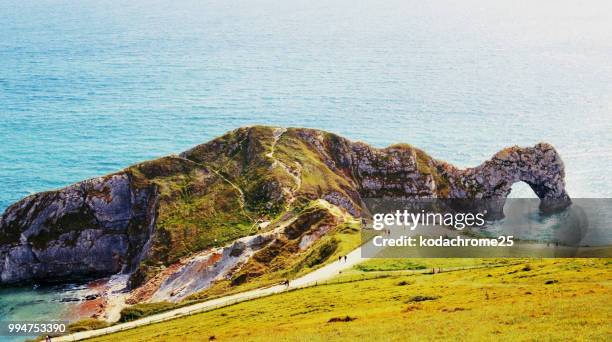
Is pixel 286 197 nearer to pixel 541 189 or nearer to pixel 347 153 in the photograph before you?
pixel 347 153

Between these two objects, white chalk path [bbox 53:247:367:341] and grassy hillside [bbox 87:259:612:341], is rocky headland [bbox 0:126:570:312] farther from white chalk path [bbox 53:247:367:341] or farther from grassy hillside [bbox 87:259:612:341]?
grassy hillside [bbox 87:259:612:341]

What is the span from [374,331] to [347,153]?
102 m

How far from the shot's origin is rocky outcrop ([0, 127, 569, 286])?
420 ft

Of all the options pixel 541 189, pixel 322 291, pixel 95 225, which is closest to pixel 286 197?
pixel 95 225

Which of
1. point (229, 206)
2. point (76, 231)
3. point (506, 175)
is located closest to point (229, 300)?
point (229, 206)

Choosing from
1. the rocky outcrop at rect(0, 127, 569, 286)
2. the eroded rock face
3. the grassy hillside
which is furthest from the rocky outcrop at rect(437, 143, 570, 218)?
the eroded rock face

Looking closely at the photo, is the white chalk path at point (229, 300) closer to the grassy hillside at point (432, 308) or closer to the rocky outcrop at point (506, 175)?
the grassy hillside at point (432, 308)

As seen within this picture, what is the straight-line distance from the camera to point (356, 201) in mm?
145000

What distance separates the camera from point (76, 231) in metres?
132

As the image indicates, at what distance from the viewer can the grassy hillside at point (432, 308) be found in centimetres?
4956

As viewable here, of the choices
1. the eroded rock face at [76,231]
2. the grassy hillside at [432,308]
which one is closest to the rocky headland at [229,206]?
the eroded rock face at [76,231]

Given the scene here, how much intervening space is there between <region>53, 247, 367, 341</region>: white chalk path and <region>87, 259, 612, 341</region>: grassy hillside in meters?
3.37

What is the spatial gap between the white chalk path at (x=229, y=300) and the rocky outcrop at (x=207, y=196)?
19460 mm

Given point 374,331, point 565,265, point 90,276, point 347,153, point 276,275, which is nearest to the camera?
point 374,331
